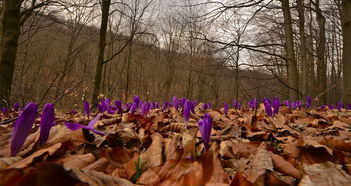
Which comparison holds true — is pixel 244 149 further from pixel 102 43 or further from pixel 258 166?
pixel 102 43

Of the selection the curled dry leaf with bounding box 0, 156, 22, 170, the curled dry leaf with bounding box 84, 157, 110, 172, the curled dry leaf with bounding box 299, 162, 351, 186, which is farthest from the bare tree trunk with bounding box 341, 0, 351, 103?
the curled dry leaf with bounding box 0, 156, 22, 170

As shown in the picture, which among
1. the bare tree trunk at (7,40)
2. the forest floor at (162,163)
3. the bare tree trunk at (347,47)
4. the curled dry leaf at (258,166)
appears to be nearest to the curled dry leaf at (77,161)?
the forest floor at (162,163)

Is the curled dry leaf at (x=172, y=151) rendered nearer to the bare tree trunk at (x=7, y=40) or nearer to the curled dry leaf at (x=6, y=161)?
the curled dry leaf at (x=6, y=161)

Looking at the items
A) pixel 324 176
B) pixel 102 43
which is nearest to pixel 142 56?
pixel 102 43

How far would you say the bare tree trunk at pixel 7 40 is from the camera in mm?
5578

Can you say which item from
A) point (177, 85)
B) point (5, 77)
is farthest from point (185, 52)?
point (5, 77)

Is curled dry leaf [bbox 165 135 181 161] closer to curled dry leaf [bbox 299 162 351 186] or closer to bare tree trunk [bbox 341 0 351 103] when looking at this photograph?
curled dry leaf [bbox 299 162 351 186]

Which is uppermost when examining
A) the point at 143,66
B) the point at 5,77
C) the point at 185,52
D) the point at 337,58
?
the point at 337,58

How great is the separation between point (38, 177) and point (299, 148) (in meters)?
1.00

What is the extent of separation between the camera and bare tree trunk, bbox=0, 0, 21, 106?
5.58 metres

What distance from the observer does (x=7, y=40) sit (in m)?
5.65

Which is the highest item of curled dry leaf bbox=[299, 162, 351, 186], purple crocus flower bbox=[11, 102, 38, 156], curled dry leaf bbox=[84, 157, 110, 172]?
purple crocus flower bbox=[11, 102, 38, 156]

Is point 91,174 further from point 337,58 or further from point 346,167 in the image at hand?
point 337,58

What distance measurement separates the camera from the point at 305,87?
965 cm
